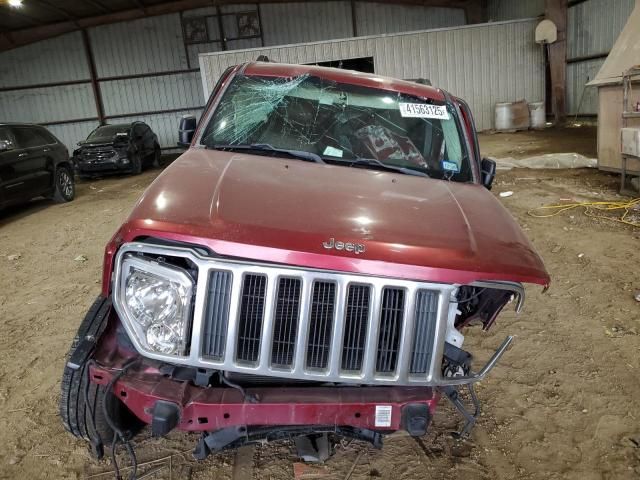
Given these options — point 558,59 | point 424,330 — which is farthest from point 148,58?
point 424,330

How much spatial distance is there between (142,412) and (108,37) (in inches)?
766

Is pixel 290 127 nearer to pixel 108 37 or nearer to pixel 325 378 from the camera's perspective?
pixel 325 378

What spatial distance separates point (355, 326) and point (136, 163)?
1257cm

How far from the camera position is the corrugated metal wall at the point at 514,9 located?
647 inches

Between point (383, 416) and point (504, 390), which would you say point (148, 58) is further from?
point (383, 416)

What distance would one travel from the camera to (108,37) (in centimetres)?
1805

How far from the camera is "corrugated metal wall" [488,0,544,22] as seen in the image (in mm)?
Answer: 16445

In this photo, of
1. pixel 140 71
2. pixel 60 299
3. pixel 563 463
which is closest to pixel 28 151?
pixel 60 299

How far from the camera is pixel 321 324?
73.7 inches

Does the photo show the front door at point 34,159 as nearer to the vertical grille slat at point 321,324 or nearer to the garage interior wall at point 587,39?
the vertical grille slat at point 321,324

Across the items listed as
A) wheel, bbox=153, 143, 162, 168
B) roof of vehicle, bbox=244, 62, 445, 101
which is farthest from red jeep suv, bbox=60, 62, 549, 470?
wheel, bbox=153, 143, 162, 168

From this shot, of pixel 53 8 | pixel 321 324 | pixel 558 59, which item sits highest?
pixel 53 8

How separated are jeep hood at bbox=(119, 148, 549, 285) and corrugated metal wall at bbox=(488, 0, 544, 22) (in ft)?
55.7

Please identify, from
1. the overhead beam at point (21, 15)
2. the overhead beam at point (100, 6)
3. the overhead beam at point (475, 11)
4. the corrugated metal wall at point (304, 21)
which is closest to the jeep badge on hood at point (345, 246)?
the overhead beam at point (100, 6)
